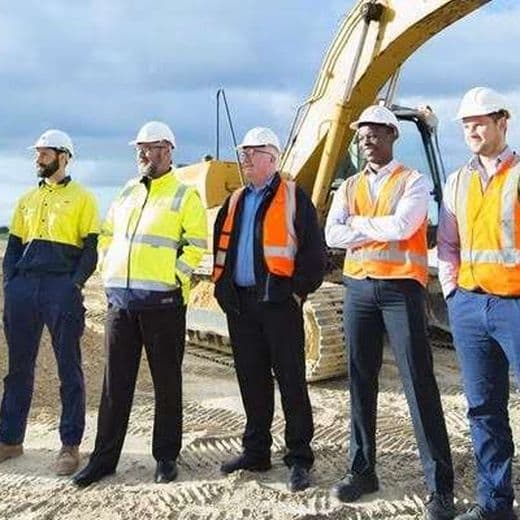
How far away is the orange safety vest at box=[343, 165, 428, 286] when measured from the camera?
4.39m

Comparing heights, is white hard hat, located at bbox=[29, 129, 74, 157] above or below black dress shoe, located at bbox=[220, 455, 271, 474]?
above

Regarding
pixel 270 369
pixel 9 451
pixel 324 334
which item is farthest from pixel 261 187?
pixel 324 334

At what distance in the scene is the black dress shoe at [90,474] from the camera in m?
5.00

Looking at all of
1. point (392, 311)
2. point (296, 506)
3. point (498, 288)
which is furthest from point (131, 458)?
point (498, 288)

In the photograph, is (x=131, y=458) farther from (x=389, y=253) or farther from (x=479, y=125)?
(x=479, y=125)

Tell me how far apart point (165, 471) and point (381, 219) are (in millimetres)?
1971

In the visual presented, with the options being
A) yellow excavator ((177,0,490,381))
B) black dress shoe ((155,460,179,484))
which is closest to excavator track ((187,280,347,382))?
yellow excavator ((177,0,490,381))

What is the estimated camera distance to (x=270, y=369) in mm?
5051

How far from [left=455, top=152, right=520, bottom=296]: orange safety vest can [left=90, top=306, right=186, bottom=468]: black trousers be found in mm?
1731

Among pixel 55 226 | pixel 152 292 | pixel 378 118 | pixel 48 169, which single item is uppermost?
pixel 378 118

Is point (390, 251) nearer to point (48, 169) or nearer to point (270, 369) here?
point (270, 369)

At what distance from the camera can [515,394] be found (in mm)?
7133

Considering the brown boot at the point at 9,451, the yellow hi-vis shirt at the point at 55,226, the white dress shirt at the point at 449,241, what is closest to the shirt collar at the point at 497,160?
the white dress shirt at the point at 449,241

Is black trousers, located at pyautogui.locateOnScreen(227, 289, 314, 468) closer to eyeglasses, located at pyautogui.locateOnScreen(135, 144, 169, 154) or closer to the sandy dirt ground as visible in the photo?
the sandy dirt ground
